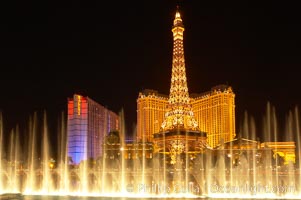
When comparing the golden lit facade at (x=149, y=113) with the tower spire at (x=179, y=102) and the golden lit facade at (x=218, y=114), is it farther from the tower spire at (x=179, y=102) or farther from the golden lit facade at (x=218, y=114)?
the tower spire at (x=179, y=102)

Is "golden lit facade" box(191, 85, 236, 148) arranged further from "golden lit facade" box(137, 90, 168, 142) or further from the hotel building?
the hotel building

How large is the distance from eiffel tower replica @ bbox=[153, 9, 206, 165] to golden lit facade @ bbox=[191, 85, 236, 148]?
564 inches

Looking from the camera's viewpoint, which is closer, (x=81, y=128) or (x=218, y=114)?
(x=81, y=128)

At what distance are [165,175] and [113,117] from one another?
172 feet

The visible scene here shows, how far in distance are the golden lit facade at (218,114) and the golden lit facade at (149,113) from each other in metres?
9.51

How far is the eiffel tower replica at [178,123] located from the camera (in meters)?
70.4

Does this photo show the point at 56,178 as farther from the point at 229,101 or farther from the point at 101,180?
the point at 229,101

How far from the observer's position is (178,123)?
73562mm

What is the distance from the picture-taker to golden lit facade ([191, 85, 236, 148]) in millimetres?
87438

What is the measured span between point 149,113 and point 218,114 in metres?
16.5

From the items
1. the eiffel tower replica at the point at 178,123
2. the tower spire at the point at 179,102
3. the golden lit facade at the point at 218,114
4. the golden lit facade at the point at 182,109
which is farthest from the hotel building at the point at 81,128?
the golden lit facade at the point at 218,114

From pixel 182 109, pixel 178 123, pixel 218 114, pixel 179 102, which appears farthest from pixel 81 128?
pixel 218 114

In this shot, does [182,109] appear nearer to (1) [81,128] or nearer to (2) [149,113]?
(1) [81,128]

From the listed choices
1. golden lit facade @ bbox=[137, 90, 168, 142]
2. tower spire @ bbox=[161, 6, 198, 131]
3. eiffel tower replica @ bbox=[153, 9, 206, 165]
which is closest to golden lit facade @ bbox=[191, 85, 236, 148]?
golden lit facade @ bbox=[137, 90, 168, 142]
